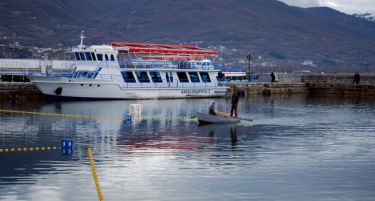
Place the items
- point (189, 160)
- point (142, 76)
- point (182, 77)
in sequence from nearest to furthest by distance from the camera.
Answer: point (189, 160) → point (142, 76) → point (182, 77)

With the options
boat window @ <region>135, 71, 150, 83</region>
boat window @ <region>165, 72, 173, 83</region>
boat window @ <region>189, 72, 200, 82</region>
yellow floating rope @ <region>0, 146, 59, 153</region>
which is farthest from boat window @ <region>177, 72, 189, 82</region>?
yellow floating rope @ <region>0, 146, 59, 153</region>

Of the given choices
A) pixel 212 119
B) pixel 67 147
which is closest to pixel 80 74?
pixel 212 119

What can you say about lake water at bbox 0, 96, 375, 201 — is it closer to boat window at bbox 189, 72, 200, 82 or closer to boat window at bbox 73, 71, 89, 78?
boat window at bbox 73, 71, 89, 78

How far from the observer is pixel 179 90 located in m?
66.6

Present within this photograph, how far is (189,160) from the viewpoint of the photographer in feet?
77.5

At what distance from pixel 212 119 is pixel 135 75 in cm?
→ 2657

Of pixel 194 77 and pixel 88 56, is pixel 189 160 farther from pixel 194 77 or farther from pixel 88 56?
pixel 194 77

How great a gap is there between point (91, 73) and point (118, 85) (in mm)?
2989

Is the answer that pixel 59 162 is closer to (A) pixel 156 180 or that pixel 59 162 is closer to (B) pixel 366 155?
(A) pixel 156 180

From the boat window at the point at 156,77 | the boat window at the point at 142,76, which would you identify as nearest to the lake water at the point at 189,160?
the boat window at the point at 142,76

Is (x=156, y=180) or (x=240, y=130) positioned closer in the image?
(x=156, y=180)

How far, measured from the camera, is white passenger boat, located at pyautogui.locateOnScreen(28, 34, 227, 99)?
58.5 meters

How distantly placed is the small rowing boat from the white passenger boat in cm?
2313

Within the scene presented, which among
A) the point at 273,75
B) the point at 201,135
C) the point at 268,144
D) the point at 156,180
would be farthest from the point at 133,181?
the point at 273,75
